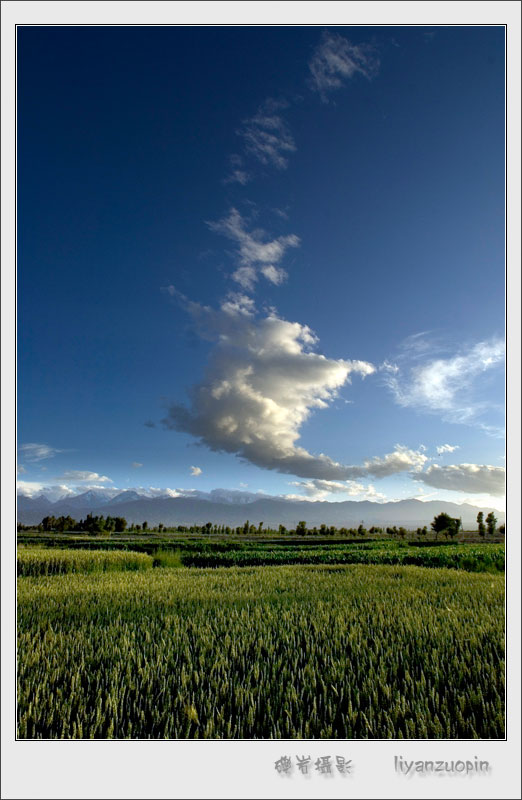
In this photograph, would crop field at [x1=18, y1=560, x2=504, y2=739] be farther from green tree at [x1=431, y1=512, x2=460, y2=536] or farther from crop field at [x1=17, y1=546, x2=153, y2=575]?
green tree at [x1=431, y1=512, x2=460, y2=536]

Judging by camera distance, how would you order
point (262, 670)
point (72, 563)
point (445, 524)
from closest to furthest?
point (262, 670), point (72, 563), point (445, 524)

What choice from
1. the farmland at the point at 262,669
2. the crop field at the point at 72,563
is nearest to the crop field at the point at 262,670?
the farmland at the point at 262,669

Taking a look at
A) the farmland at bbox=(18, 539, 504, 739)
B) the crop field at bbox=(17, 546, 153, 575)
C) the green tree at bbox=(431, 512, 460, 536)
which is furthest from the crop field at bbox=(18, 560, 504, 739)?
the green tree at bbox=(431, 512, 460, 536)

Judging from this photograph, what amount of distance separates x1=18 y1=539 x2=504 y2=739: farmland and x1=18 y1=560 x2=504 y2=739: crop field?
1 cm

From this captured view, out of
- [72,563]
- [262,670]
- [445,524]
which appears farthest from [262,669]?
[445,524]

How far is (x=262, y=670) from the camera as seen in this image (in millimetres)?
3539

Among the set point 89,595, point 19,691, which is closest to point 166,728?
point 19,691

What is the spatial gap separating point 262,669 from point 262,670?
0.09 feet

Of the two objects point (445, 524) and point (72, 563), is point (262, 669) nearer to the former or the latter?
point (72, 563)

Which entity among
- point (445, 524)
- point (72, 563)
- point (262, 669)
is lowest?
point (445, 524)

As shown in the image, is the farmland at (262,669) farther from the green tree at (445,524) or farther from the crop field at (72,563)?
the green tree at (445,524)

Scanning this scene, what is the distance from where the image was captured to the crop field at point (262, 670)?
9.12 ft

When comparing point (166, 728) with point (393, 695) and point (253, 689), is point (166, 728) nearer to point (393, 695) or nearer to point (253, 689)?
point (253, 689)

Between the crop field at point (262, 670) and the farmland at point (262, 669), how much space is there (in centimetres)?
1
